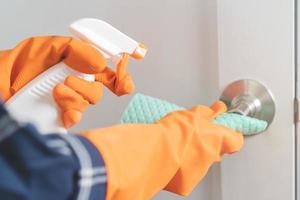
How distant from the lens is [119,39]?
0.39m

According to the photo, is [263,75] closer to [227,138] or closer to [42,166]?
[227,138]

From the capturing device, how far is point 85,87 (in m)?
0.37

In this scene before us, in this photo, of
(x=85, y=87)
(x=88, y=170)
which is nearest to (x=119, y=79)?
(x=85, y=87)

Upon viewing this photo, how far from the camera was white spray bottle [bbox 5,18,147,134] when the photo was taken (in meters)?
0.36

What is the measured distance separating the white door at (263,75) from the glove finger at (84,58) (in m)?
0.20

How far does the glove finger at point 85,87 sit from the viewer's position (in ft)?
1.19

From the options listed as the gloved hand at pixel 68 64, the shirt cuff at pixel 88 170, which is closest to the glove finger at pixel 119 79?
the gloved hand at pixel 68 64

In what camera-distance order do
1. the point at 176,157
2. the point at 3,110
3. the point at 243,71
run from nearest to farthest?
the point at 3,110 → the point at 176,157 → the point at 243,71

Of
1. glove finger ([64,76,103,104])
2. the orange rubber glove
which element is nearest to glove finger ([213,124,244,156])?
the orange rubber glove

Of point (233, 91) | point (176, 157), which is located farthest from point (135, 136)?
point (233, 91)

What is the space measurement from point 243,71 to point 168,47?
0.34ft

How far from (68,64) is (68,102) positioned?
1.4 inches

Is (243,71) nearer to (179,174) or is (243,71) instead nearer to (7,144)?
(179,174)

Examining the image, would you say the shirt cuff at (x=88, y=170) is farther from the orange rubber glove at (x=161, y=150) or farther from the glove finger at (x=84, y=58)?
the glove finger at (x=84, y=58)
